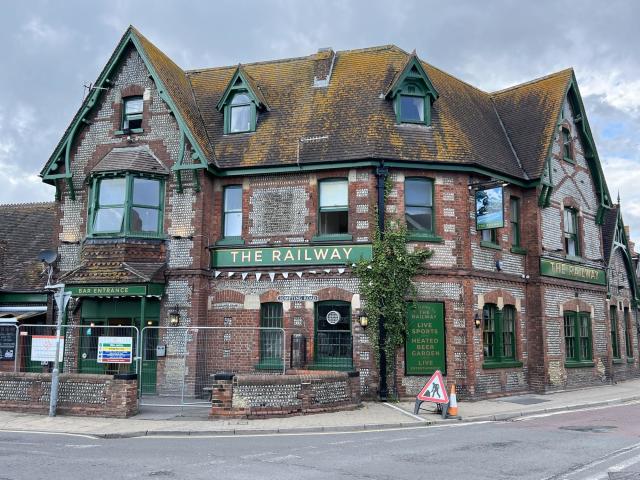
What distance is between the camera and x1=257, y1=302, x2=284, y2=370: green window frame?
1956 cm

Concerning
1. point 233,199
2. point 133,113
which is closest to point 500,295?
point 233,199

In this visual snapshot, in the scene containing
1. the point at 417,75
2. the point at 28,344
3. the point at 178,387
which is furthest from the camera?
the point at 417,75

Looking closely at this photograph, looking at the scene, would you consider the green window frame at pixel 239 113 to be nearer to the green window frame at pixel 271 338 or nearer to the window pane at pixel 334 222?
the window pane at pixel 334 222

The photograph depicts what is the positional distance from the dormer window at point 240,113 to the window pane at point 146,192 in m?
3.36

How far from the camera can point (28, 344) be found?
1814 cm

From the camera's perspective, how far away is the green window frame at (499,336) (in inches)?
794

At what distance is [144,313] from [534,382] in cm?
1283

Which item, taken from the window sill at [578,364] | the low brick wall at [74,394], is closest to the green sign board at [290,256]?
the low brick wall at [74,394]

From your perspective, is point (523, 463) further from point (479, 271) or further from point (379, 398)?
point (479, 271)

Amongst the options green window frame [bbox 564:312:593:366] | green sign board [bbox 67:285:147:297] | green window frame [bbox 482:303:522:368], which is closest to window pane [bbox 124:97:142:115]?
green sign board [bbox 67:285:147:297]

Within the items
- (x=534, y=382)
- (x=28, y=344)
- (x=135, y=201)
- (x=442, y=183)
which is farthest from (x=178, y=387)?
(x=534, y=382)

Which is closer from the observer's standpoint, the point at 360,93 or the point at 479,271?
the point at 479,271

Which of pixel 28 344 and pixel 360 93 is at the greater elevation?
pixel 360 93

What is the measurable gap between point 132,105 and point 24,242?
770 cm
